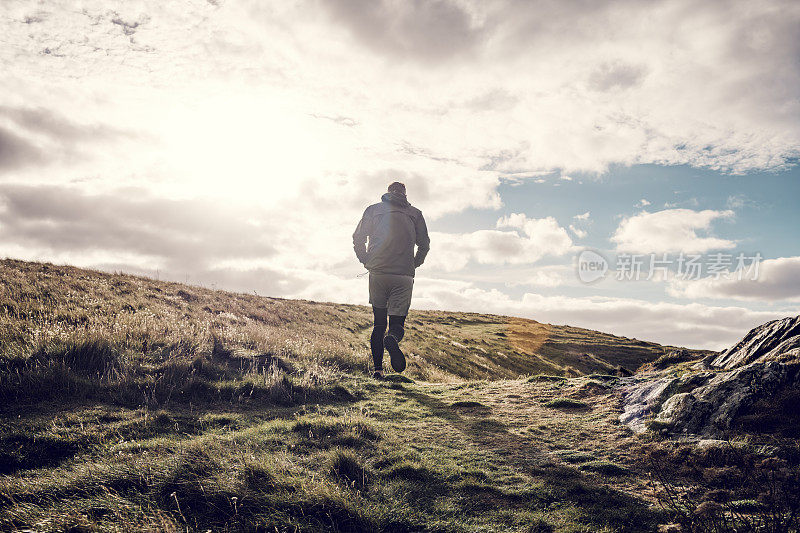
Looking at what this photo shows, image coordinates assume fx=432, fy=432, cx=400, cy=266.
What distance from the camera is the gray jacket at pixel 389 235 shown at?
9.46 m

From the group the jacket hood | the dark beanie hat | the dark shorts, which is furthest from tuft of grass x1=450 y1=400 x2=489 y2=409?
the dark beanie hat

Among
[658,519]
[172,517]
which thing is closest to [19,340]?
[172,517]

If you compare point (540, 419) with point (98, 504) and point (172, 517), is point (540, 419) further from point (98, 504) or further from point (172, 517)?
point (98, 504)

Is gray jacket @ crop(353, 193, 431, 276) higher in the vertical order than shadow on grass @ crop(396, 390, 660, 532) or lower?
higher

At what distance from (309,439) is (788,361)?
6.21 metres

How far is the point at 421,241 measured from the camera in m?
9.98

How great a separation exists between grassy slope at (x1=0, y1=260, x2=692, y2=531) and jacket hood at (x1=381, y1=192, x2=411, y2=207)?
4106 mm

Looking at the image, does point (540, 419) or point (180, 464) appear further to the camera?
point (540, 419)

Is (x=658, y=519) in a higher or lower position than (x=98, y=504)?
higher

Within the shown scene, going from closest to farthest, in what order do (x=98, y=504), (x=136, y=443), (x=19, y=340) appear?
(x=98, y=504)
(x=136, y=443)
(x=19, y=340)

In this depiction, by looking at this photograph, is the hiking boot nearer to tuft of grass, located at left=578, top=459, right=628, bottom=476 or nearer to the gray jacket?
the gray jacket

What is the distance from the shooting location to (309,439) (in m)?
5.57

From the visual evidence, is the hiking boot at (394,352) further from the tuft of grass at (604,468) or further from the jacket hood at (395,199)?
the tuft of grass at (604,468)

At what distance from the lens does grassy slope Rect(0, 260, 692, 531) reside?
3.77m
